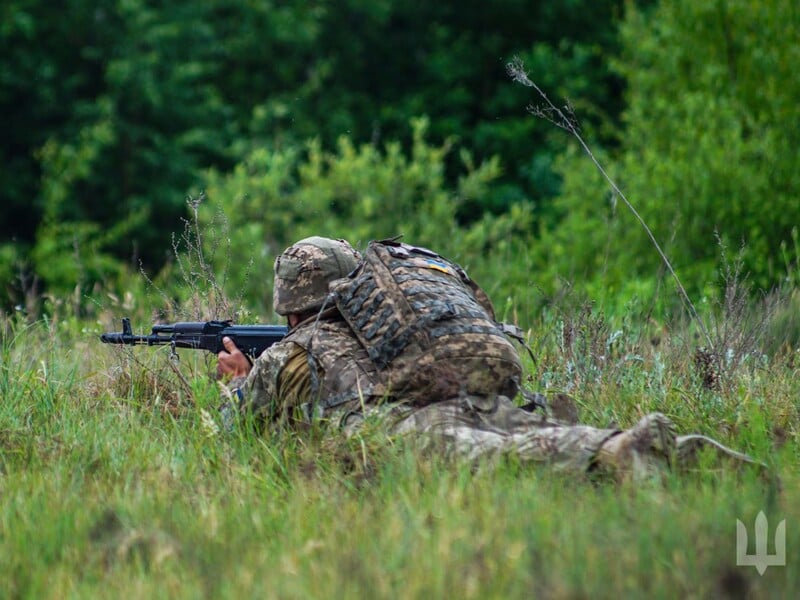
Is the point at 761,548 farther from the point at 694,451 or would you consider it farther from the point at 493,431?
the point at 493,431

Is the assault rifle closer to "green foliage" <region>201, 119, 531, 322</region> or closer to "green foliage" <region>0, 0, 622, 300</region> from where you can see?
"green foliage" <region>201, 119, 531, 322</region>

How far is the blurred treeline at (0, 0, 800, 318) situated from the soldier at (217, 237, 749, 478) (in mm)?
3287

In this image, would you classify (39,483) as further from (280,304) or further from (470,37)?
(470,37)

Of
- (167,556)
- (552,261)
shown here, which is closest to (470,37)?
(552,261)

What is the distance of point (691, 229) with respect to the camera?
11.6 m

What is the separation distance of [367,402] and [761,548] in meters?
1.74

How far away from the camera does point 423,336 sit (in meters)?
4.27

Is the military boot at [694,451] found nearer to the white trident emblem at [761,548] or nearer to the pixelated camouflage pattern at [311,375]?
the white trident emblem at [761,548]

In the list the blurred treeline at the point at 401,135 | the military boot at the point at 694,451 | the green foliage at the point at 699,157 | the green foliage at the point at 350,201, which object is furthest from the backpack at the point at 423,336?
the green foliage at the point at 350,201

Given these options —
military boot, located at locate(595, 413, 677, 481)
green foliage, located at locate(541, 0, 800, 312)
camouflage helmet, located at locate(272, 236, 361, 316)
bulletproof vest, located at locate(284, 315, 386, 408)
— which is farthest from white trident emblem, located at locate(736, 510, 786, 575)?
green foliage, located at locate(541, 0, 800, 312)

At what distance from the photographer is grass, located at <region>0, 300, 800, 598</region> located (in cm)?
285

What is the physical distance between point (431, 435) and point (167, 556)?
3.87 ft

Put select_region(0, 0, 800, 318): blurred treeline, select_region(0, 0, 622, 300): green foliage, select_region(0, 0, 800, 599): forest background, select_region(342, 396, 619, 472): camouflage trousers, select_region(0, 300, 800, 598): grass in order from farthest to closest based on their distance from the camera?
select_region(0, 0, 622, 300): green foliage < select_region(0, 0, 800, 318): blurred treeline < select_region(342, 396, 619, 472): camouflage trousers < select_region(0, 0, 800, 599): forest background < select_region(0, 300, 800, 598): grass

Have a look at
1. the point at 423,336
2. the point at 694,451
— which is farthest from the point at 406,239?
the point at 694,451
